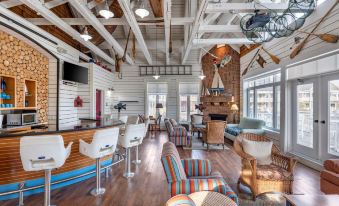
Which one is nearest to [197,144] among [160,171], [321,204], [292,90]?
[160,171]

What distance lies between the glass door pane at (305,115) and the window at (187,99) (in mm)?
5420

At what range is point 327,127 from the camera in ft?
13.8

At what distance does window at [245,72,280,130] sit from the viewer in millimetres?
6207

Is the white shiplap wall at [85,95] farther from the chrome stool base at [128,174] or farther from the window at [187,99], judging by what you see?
the window at [187,99]

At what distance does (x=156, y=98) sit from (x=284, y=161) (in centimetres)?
784

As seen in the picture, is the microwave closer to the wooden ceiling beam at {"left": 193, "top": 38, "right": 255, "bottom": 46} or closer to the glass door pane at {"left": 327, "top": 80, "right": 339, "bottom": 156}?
the wooden ceiling beam at {"left": 193, "top": 38, "right": 255, "bottom": 46}

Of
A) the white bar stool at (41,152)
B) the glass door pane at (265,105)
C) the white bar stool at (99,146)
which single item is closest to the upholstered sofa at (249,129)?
the glass door pane at (265,105)

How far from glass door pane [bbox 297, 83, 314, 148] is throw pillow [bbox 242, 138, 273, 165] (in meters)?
2.33

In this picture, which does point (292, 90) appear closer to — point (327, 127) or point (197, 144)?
point (327, 127)

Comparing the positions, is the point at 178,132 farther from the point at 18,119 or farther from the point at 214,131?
the point at 18,119

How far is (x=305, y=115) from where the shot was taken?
494 centimetres

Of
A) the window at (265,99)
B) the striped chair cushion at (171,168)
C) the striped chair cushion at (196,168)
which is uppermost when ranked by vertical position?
the window at (265,99)

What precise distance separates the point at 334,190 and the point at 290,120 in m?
3.15

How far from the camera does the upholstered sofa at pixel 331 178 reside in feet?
8.56
